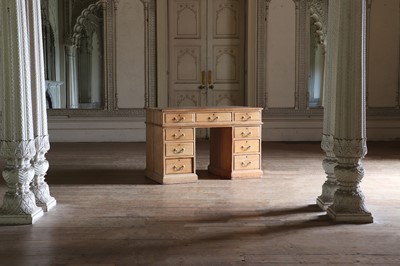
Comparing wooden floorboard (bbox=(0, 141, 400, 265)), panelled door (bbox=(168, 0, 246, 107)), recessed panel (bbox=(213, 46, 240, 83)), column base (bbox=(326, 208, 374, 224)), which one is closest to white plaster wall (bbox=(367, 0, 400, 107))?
panelled door (bbox=(168, 0, 246, 107))

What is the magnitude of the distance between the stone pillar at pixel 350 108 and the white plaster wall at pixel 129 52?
23.4 feet

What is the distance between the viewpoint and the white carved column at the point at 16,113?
4.10 m

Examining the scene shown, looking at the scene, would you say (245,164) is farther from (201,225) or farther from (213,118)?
(201,225)

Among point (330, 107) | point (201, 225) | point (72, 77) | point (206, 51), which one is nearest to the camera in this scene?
point (201, 225)

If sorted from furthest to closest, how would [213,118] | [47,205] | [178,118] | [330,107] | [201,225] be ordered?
[213,118]
[178,118]
[330,107]
[47,205]
[201,225]

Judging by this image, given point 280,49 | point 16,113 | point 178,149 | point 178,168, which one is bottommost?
point 178,168

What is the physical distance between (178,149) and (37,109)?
1.95 meters

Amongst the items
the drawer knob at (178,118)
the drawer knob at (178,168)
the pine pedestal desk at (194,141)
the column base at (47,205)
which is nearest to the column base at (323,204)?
the pine pedestal desk at (194,141)

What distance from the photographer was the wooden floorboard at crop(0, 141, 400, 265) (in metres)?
3.38

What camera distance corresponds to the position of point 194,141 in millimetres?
6227

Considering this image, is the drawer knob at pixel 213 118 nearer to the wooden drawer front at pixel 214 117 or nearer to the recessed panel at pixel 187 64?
the wooden drawer front at pixel 214 117

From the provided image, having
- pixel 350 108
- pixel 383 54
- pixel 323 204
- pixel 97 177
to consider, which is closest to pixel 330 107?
pixel 350 108

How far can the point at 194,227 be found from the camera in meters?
4.09

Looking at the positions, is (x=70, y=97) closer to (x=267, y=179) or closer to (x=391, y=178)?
(x=267, y=179)
